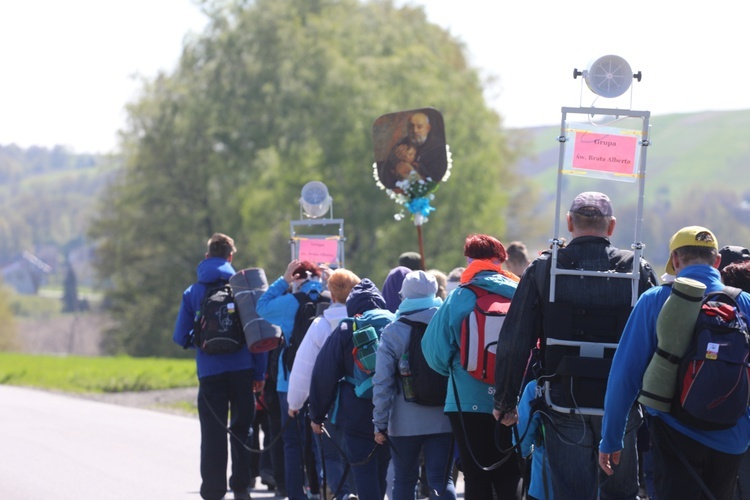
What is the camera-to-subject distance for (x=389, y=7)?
51938 mm

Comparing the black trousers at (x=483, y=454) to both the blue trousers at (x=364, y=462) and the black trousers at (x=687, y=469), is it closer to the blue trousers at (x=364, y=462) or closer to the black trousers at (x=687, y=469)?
the blue trousers at (x=364, y=462)

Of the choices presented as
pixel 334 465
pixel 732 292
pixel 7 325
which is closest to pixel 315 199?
pixel 334 465

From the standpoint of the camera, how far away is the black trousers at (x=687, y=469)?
5535mm

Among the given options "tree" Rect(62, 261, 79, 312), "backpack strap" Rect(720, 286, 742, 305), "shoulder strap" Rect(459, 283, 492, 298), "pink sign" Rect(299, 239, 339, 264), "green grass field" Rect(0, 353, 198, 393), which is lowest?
"tree" Rect(62, 261, 79, 312)

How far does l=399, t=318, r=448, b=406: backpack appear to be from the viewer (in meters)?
7.33

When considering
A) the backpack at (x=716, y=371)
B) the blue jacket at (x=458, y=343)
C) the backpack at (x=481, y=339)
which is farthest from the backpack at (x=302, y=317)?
the backpack at (x=716, y=371)

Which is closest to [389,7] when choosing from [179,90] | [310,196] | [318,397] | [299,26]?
[299,26]

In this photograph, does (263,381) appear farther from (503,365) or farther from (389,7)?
(389,7)

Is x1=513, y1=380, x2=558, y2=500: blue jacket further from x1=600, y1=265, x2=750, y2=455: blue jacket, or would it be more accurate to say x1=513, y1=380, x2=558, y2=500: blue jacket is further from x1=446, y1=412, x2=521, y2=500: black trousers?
x1=600, y1=265, x2=750, y2=455: blue jacket

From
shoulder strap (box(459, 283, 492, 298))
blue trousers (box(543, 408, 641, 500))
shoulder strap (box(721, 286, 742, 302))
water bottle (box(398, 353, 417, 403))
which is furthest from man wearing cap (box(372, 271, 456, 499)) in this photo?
shoulder strap (box(721, 286, 742, 302))

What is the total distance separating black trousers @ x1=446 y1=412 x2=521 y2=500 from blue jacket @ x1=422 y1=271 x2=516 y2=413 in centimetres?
7

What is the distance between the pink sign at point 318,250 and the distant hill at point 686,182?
324 feet

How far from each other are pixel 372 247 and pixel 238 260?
5.64 metres

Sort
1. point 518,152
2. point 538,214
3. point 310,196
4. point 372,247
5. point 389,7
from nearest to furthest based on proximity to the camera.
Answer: point 310,196, point 372,247, point 389,7, point 518,152, point 538,214
